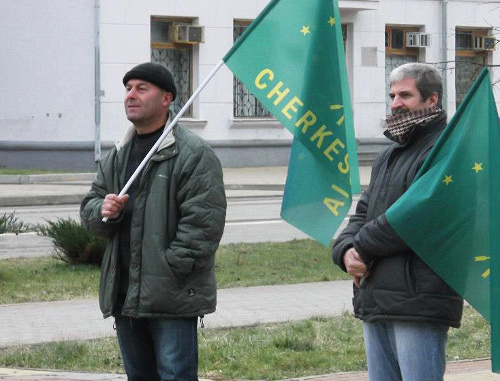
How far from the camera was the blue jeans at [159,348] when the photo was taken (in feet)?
17.8

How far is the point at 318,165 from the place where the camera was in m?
5.67

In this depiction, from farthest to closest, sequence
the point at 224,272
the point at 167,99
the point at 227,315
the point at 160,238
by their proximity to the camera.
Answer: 1. the point at 224,272
2. the point at 227,315
3. the point at 167,99
4. the point at 160,238

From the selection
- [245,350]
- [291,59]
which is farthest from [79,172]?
[291,59]

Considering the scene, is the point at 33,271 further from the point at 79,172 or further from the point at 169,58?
the point at 169,58

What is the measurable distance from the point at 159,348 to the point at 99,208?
26.4 inches

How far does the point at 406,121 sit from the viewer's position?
16.0 ft

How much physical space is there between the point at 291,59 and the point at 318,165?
538mm

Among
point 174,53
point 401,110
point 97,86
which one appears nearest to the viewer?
point 401,110

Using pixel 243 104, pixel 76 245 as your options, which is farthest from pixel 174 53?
pixel 76 245

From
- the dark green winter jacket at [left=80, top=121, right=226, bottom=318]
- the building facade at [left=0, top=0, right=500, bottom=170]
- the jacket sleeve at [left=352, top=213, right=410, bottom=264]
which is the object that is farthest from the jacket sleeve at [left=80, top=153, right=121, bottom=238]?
the building facade at [left=0, top=0, right=500, bottom=170]

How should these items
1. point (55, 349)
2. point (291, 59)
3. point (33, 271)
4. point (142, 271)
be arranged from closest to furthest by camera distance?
point (142, 271) < point (291, 59) < point (55, 349) < point (33, 271)

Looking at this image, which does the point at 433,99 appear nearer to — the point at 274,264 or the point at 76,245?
the point at 76,245

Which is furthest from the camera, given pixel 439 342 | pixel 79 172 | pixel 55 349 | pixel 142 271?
pixel 79 172

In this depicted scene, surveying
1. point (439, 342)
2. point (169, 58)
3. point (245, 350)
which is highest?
point (169, 58)
